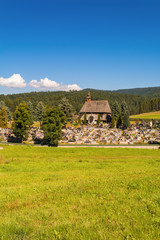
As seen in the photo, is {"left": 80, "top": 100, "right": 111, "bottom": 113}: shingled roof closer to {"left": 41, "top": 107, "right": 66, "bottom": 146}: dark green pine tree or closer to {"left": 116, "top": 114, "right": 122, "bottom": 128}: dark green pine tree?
{"left": 116, "top": 114, "right": 122, "bottom": 128}: dark green pine tree

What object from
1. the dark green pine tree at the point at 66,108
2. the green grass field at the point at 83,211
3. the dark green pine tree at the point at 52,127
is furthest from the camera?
the dark green pine tree at the point at 66,108

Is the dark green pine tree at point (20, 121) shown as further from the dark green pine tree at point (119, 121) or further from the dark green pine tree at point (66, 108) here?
the dark green pine tree at point (119, 121)

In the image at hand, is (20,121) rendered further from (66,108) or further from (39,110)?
(39,110)

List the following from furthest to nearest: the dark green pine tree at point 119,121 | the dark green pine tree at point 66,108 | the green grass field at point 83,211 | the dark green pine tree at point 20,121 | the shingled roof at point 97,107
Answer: the shingled roof at point 97,107, the dark green pine tree at point 66,108, the dark green pine tree at point 119,121, the dark green pine tree at point 20,121, the green grass field at point 83,211

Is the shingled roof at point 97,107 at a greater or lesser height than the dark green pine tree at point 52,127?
greater

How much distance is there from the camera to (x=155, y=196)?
263 inches

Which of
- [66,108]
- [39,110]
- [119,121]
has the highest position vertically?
Result: [66,108]

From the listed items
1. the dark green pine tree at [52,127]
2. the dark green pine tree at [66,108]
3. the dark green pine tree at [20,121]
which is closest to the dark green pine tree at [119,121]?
the dark green pine tree at [66,108]

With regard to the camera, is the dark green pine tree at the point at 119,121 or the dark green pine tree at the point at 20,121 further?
the dark green pine tree at the point at 119,121

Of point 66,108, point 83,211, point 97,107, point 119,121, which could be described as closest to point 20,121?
point 66,108

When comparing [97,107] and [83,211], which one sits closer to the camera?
[83,211]

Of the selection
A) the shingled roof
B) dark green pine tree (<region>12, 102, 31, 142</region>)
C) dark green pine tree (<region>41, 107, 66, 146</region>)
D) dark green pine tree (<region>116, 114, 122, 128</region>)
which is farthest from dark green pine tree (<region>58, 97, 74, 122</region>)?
dark green pine tree (<region>12, 102, 31, 142</region>)

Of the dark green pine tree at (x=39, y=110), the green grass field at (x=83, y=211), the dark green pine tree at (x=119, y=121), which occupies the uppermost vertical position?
the dark green pine tree at (x=39, y=110)

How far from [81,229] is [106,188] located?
11.6 ft
